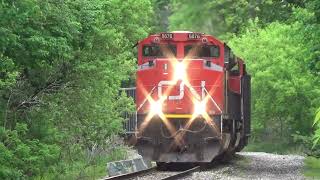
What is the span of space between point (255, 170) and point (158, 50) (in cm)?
476

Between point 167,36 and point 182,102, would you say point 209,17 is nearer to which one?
point 167,36

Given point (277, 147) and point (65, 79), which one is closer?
point (65, 79)

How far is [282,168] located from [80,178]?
282 inches

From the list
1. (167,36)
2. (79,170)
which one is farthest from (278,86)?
(79,170)

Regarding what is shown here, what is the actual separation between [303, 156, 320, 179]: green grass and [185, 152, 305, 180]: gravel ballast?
0.24 meters

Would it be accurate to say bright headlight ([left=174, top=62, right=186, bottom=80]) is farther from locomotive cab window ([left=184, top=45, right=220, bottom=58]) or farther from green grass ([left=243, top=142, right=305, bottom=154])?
green grass ([left=243, top=142, right=305, bottom=154])

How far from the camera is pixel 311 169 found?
20.2m

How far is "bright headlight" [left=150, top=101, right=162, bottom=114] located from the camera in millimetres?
17812

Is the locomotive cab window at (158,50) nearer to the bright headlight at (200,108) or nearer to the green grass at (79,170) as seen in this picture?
the bright headlight at (200,108)

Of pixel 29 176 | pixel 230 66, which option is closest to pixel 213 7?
pixel 230 66

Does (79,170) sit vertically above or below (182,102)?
below

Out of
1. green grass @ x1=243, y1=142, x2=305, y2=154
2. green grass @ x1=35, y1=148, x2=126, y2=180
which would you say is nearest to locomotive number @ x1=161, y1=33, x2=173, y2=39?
green grass @ x1=35, y1=148, x2=126, y2=180

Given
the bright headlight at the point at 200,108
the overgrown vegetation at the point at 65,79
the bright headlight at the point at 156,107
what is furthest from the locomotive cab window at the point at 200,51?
the overgrown vegetation at the point at 65,79

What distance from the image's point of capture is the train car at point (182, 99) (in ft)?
57.6
